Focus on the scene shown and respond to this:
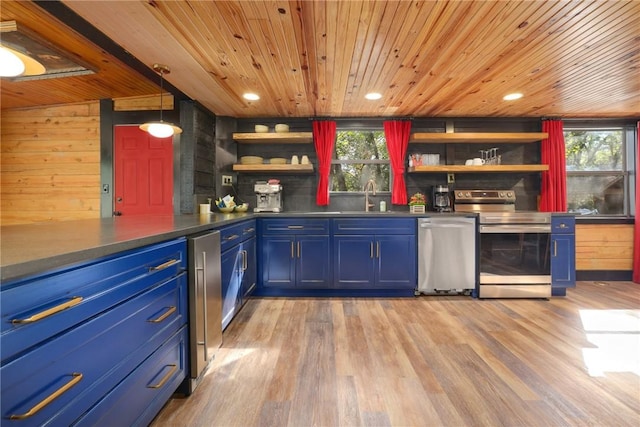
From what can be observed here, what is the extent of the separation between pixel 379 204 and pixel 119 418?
3.50 metres

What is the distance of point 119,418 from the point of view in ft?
3.70

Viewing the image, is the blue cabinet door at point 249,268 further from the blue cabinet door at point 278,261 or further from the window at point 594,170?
the window at point 594,170

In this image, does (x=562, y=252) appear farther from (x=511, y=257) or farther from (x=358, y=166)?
(x=358, y=166)

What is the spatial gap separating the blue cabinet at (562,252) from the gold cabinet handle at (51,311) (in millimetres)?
4140

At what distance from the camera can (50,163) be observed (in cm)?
400

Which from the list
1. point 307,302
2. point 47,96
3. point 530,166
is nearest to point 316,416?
point 307,302

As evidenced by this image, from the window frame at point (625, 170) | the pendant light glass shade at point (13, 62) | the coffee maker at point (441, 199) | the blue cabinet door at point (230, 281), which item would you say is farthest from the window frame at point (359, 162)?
the pendant light glass shade at point (13, 62)

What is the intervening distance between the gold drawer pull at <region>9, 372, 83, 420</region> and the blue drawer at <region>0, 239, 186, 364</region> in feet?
0.49

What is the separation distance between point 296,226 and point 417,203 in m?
1.47

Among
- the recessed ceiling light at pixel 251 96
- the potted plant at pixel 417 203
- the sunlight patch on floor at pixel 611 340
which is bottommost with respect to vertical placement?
the sunlight patch on floor at pixel 611 340

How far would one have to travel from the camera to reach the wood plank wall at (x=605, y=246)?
4137 millimetres

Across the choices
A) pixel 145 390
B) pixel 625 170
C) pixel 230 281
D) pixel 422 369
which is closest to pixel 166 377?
pixel 145 390

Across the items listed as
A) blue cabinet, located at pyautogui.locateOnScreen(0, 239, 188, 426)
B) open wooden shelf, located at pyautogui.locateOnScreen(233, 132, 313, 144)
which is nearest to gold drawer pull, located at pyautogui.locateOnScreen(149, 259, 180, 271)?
blue cabinet, located at pyautogui.locateOnScreen(0, 239, 188, 426)

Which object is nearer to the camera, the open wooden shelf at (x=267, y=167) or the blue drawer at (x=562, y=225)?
the blue drawer at (x=562, y=225)
